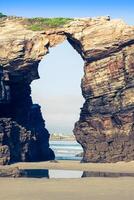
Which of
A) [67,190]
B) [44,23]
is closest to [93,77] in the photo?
[44,23]

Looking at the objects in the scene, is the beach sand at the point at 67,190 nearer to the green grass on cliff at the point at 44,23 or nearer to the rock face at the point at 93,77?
the rock face at the point at 93,77

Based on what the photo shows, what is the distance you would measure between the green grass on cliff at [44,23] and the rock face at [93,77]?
1.26 m

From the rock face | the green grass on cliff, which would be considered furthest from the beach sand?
the green grass on cliff

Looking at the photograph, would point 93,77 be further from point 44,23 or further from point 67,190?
point 67,190

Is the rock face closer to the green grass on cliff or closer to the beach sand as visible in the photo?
the green grass on cliff

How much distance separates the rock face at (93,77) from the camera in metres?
84.8

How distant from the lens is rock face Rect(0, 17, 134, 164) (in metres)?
84.8

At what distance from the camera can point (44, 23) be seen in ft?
299

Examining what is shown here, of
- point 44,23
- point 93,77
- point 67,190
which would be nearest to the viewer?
point 67,190

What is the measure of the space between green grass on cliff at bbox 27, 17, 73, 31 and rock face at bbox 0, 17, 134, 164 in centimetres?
126

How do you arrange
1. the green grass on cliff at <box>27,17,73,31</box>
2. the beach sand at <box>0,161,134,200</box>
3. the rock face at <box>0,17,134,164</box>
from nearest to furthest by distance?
the beach sand at <box>0,161,134,200</box>
the rock face at <box>0,17,134,164</box>
the green grass on cliff at <box>27,17,73,31</box>

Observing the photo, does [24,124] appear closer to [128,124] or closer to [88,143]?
[88,143]

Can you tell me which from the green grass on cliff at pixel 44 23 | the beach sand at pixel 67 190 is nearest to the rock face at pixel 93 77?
the green grass on cliff at pixel 44 23

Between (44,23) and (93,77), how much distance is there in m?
12.4
